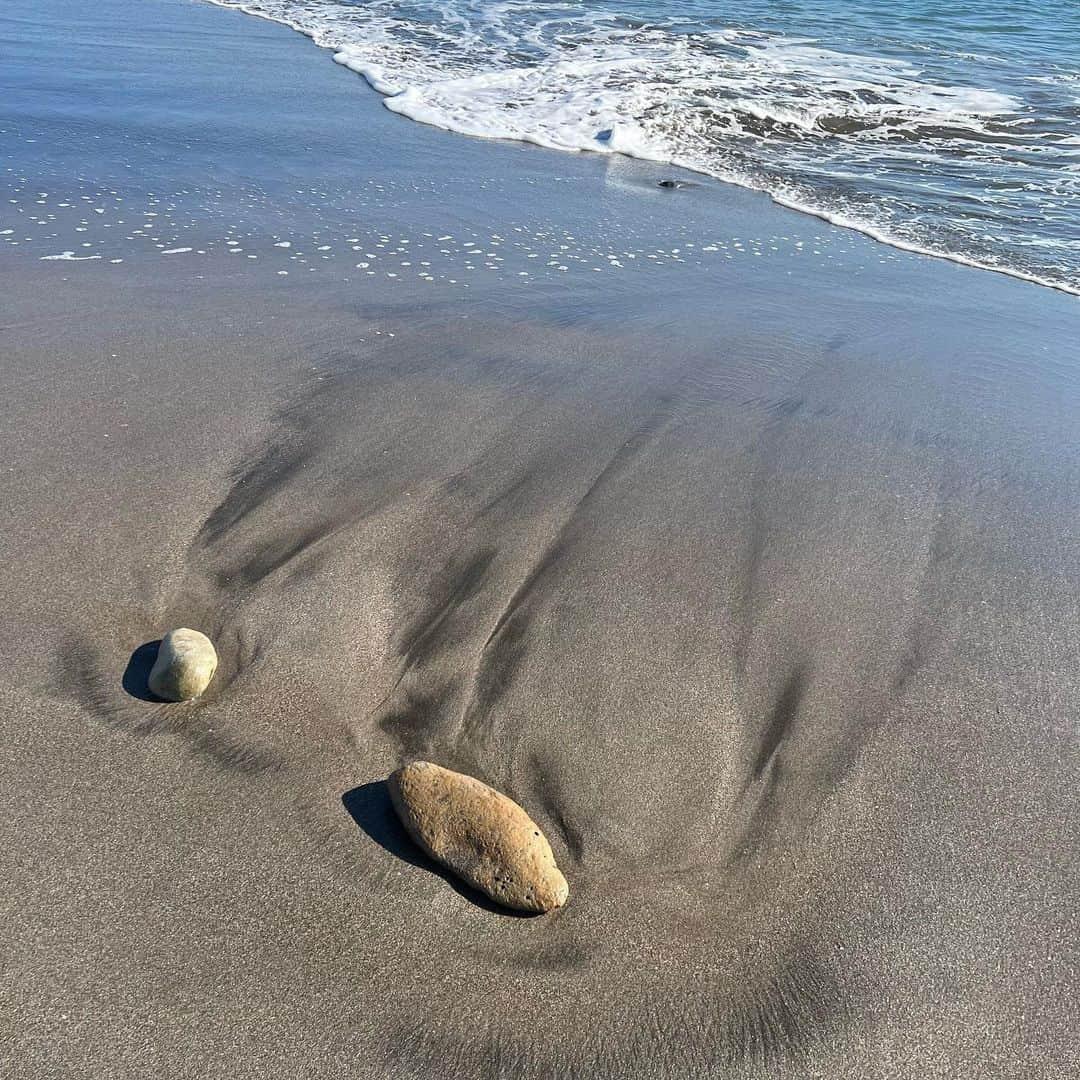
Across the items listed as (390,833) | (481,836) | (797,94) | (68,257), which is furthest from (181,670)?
(797,94)

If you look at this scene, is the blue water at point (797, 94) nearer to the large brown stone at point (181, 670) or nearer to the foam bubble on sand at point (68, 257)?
the foam bubble on sand at point (68, 257)

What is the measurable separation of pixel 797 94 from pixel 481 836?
9.63 metres

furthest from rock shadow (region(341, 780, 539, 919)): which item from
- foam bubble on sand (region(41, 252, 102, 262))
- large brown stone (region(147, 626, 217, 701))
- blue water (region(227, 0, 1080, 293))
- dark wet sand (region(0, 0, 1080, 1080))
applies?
blue water (region(227, 0, 1080, 293))

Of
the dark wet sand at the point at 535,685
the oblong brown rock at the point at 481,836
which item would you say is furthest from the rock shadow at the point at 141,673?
the oblong brown rock at the point at 481,836

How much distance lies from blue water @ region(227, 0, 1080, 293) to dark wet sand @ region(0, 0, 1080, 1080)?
275 centimetres

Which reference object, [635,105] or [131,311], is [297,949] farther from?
[635,105]

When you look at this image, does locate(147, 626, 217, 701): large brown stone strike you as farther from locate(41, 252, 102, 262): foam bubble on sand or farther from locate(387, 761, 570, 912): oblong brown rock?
locate(41, 252, 102, 262): foam bubble on sand

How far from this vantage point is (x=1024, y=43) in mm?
12531

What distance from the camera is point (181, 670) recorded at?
7.54ft

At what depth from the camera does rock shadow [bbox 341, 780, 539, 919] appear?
1.92 m

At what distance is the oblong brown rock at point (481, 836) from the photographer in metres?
1.90

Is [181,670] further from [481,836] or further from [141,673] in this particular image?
[481,836]

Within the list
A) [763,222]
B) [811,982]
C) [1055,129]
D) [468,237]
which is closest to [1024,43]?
[1055,129]

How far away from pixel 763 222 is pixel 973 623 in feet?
13.9
